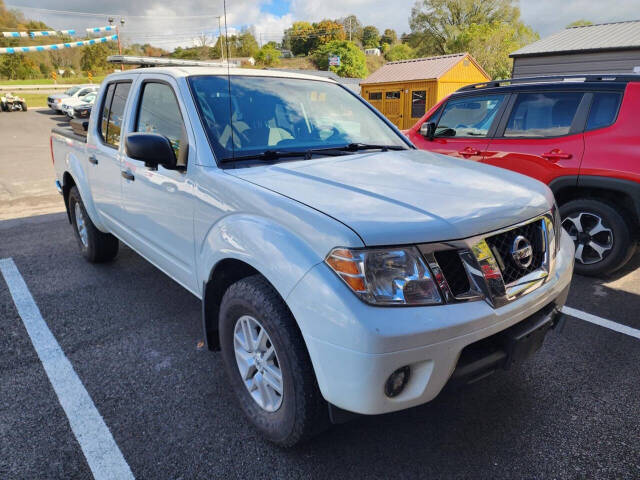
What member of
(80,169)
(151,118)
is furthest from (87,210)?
(151,118)

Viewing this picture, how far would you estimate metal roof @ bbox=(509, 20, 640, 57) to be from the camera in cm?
1543

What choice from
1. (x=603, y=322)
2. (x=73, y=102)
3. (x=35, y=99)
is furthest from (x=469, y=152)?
(x=35, y=99)

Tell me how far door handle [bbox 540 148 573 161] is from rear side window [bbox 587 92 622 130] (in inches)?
11.7

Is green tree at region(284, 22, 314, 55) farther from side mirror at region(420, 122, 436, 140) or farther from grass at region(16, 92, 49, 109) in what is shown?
side mirror at region(420, 122, 436, 140)

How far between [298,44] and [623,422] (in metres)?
90.5

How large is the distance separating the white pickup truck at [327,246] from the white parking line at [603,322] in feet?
4.20

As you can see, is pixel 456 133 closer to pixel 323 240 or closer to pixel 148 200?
pixel 148 200

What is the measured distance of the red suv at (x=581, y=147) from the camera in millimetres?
3883

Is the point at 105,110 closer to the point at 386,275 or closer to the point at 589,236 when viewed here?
the point at 386,275

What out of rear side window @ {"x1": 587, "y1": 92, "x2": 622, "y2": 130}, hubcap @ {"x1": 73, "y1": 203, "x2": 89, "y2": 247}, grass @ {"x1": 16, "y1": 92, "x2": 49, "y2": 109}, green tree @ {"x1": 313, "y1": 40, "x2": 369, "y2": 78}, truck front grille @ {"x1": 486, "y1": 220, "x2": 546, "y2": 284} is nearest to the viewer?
truck front grille @ {"x1": 486, "y1": 220, "x2": 546, "y2": 284}

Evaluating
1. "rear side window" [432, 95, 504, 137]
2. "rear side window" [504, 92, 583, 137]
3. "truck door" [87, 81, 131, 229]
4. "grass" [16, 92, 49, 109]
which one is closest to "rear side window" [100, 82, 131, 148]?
"truck door" [87, 81, 131, 229]

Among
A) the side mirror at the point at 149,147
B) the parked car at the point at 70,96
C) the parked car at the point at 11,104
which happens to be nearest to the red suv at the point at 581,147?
the side mirror at the point at 149,147

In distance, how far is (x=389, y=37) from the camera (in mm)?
115062

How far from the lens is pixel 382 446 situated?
216 centimetres
